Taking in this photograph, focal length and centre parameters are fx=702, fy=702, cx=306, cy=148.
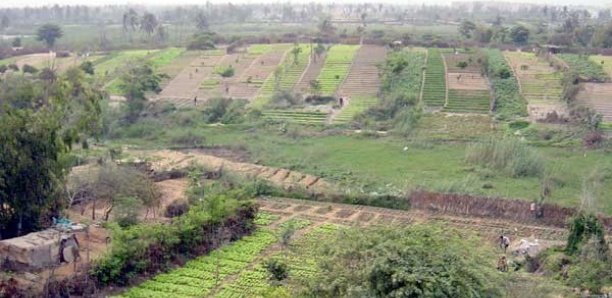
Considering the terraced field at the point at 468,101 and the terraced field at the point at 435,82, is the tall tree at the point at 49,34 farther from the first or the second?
the terraced field at the point at 468,101

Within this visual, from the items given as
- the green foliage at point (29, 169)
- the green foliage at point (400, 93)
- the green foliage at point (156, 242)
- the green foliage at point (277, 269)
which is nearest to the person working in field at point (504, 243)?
the green foliage at point (277, 269)

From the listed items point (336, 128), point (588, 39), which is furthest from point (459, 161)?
point (588, 39)

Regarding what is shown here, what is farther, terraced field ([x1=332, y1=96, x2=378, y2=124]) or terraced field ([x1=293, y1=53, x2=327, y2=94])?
terraced field ([x1=293, y1=53, x2=327, y2=94])

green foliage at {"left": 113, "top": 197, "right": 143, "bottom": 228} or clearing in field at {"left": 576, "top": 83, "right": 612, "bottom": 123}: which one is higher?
clearing in field at {"left": 576, "top": 83, "right": 612, "bottom": 123}

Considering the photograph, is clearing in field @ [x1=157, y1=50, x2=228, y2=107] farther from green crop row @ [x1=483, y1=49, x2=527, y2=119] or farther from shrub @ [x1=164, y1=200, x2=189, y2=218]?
shrub @ [x1=164, y1=200, x2=189, y2=218]

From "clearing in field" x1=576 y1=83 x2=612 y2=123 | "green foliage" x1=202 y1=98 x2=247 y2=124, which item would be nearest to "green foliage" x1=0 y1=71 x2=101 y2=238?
"green foliage" x1=202 y1=98 x2=247 y2=124

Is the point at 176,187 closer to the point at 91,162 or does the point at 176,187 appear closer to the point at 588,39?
the point at 91,162
